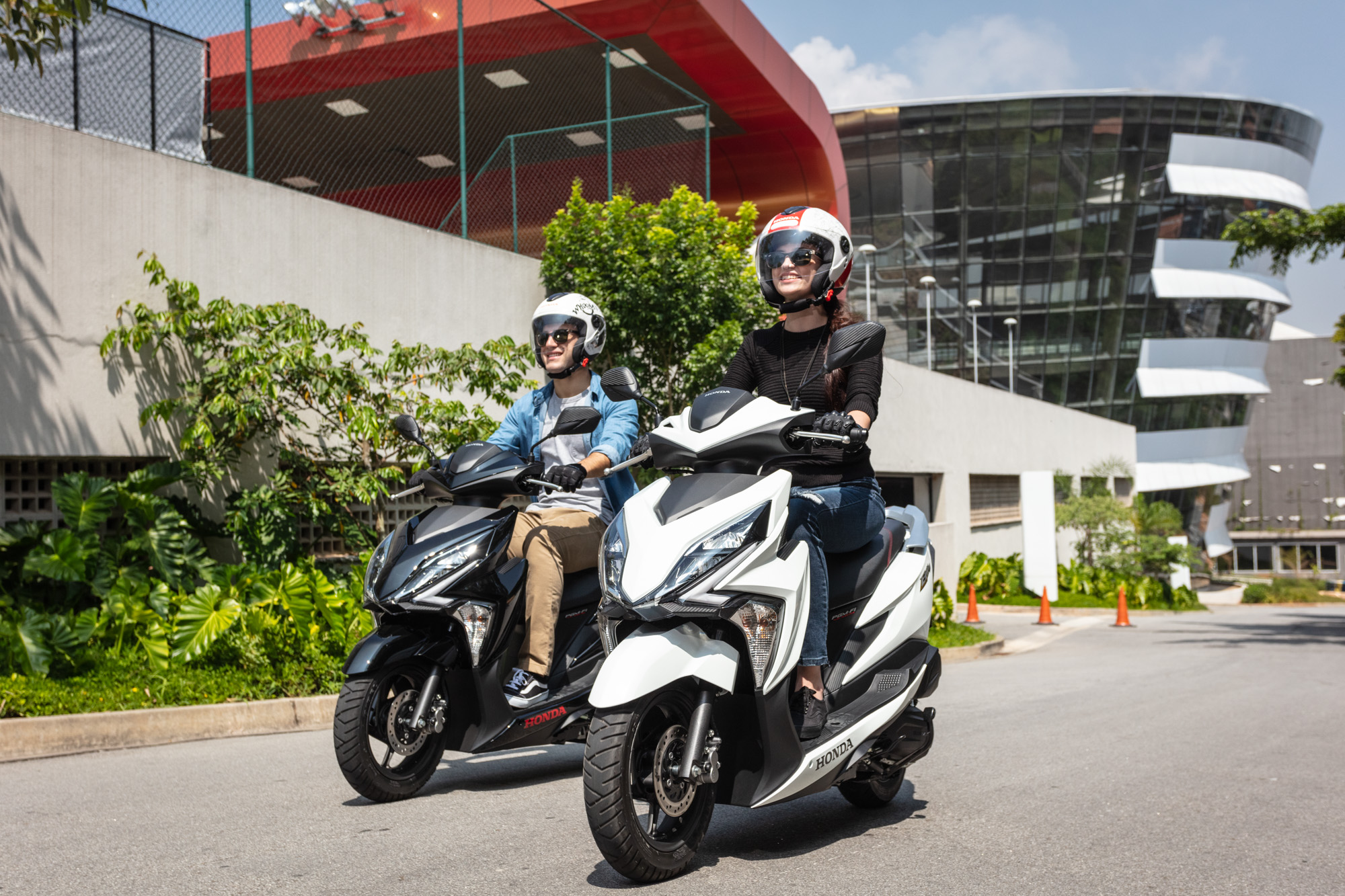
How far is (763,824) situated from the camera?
4293 millimetres

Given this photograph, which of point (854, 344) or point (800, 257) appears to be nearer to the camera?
point (854, 344)

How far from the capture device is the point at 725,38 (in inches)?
696

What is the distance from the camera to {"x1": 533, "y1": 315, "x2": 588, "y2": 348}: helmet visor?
5312mm

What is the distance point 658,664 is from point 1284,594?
4320 centimetres

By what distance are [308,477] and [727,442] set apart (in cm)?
647

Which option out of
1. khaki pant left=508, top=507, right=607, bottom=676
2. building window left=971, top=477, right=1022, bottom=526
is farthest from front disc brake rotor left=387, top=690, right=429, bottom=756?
building window left=971, top=477, right=1022, bottom=526

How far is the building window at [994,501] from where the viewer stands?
90.7ft

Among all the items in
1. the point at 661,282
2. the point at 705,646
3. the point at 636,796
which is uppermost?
the point at 661,282

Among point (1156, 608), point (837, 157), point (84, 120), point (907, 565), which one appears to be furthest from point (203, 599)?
point (1156, 608)

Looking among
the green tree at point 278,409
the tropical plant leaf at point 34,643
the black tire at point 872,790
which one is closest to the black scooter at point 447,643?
the black tire at point 872,790

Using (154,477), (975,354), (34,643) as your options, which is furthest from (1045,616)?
(34,643)

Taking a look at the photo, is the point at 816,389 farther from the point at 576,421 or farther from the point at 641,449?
the point at 576,421

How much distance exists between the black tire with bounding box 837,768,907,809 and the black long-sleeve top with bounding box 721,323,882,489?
123cm

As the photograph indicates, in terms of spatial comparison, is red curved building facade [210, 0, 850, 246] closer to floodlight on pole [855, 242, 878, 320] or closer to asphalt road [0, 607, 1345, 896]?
floodlight on pole [855, 242, 878, 320]
